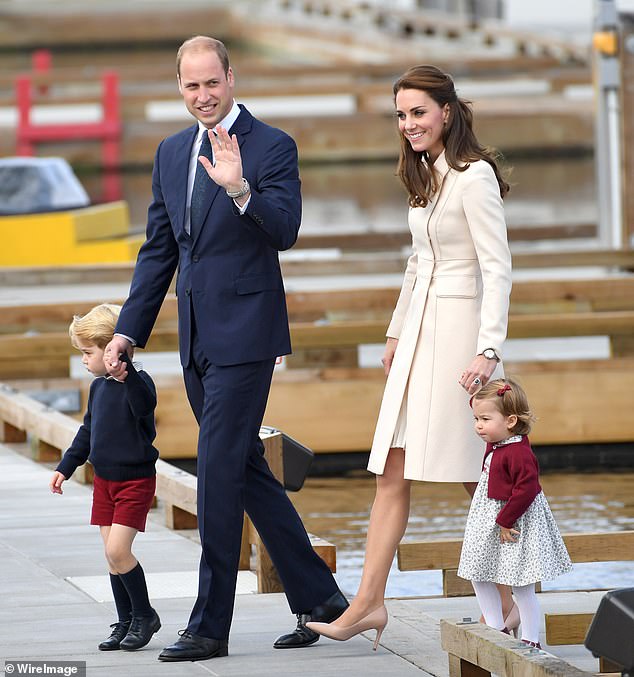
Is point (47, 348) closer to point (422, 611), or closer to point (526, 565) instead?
point (422, 611)

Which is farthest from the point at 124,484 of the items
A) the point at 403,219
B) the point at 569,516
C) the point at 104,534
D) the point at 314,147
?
the point at 314,147

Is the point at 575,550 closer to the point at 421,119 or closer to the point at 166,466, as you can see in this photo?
the point at 421,119

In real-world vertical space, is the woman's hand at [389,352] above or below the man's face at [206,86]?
below

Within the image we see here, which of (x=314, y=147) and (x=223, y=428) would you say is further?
(x=314, y=147)

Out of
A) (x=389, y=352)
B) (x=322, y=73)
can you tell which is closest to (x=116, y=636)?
(x=389, y=352)

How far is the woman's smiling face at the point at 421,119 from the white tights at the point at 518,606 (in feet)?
3.56

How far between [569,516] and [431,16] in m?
27.8

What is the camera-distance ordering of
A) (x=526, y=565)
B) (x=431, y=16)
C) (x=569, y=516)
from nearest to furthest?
1. (x=526, y=565)
2. (x=569, y=516)
3. (x=431, y=16)

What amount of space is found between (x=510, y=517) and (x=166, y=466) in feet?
9.11

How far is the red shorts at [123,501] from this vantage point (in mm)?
4637

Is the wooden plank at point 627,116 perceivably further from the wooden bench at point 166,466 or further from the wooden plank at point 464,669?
the wooden plank at point 464,669

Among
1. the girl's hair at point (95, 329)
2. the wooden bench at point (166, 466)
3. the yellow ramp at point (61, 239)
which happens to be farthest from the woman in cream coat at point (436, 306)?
the yellow ramp at point (61, 239)

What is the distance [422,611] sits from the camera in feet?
17.2

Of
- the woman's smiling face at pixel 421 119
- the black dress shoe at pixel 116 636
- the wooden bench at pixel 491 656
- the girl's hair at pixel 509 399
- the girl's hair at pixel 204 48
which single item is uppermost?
the girl's hair at pixel 204 48
